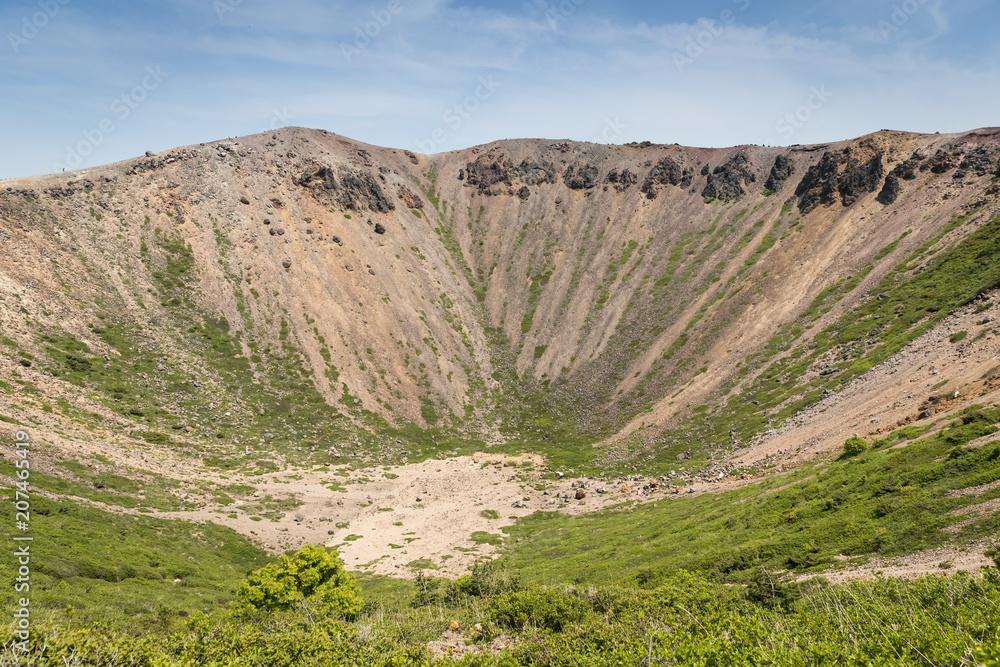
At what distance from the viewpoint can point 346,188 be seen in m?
116

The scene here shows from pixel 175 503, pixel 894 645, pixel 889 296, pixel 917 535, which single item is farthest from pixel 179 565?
pixel 889 296

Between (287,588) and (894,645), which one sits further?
(287,588)

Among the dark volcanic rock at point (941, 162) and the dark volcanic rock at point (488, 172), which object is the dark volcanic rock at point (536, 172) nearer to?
the dark volcanic rock at point (488, 172)

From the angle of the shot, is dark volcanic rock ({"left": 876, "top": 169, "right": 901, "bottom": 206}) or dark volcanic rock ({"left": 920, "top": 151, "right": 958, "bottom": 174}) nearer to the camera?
dark volcanic rock ({"left": 920, "top": 151, "right": 958, "bottom": 174})

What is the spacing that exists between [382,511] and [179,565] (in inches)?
955

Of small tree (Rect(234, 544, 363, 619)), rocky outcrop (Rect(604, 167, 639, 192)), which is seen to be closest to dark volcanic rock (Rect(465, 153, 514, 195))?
rocky outcrop (Rect(604, 167, 639, 192))

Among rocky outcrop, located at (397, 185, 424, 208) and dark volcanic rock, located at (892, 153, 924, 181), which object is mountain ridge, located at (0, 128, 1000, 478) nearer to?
dark volcanic rock, located at (892, 153, 924, 181)

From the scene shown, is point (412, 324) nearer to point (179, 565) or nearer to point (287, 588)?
point (179, 565)

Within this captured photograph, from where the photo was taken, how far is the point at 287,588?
3109cm

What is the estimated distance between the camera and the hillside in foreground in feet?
120

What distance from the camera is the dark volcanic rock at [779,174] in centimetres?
11081

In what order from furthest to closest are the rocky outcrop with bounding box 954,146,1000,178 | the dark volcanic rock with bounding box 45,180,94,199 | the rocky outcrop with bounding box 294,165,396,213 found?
the rocky outcrop with bounding box 294,165,396,213 < the dark volcanic rock with bounding box 45,180,94,199 < the rocky outcrop with bounding box 954,146,1000,178

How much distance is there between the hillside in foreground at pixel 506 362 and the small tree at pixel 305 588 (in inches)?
200

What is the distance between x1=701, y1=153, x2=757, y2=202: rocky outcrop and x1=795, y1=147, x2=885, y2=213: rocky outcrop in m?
13.0
